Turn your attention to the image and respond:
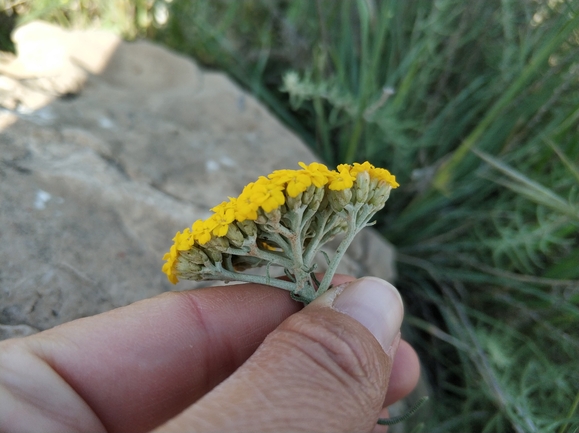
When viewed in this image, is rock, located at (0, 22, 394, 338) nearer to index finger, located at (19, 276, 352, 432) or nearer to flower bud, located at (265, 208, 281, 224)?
index finger, located at (19, 276, 352, 432)

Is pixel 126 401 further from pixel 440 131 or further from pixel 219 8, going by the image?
pixel 219 8

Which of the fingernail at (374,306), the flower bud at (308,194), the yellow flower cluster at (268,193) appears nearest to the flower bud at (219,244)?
the yellow flower cluster at (268,193)

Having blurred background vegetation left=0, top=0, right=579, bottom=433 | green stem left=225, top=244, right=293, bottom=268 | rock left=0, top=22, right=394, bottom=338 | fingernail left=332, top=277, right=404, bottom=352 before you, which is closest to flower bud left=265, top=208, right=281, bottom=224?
green stem left=225, top=244, right=293, bottom=268

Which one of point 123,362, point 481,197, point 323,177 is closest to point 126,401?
point 123,362

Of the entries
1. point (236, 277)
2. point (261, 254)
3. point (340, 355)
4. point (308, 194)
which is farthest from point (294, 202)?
point (340, 355)

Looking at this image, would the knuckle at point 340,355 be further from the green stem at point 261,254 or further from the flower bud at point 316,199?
the flower bud at point 316,199

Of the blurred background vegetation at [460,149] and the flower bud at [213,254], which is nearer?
the flower bud at [213,254]

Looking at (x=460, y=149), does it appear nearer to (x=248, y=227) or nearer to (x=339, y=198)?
(x=339, y=198)

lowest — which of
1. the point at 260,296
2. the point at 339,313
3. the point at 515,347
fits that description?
the point at 515,347
